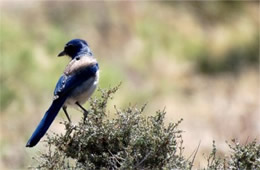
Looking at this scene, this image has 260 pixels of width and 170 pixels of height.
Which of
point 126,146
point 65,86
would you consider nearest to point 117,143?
point 126,146

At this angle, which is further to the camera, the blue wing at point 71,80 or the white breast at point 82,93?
the white breast at point 82,93

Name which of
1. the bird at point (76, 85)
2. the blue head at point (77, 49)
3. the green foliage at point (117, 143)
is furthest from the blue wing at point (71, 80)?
the green foliage at point (117, 143)

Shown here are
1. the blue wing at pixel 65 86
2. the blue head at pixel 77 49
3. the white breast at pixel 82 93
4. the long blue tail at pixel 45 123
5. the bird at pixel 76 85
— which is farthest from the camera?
the blue head at pixel 77 49

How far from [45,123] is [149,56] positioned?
1107 cm

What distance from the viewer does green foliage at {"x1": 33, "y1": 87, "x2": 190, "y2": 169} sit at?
5605 mm

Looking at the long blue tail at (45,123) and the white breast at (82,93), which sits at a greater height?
the white breast at (82,93)

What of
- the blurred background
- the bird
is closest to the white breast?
the bird

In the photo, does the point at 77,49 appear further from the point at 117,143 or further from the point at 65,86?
the point at 117,143

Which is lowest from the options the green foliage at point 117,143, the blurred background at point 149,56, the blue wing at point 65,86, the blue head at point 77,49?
the green foliage at point 117,143

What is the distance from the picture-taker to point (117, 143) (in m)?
5.86

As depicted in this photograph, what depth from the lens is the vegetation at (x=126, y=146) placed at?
5.54 meters

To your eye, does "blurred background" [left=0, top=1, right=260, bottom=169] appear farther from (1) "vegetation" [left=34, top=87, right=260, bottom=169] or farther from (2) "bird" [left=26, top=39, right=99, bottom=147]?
(1) "vegetation" [left=34, top=87, right=260, bottom=169]

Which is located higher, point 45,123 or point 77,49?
point 77,49

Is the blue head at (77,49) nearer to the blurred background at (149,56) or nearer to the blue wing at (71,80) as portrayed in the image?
the blue wing at (71,80)
